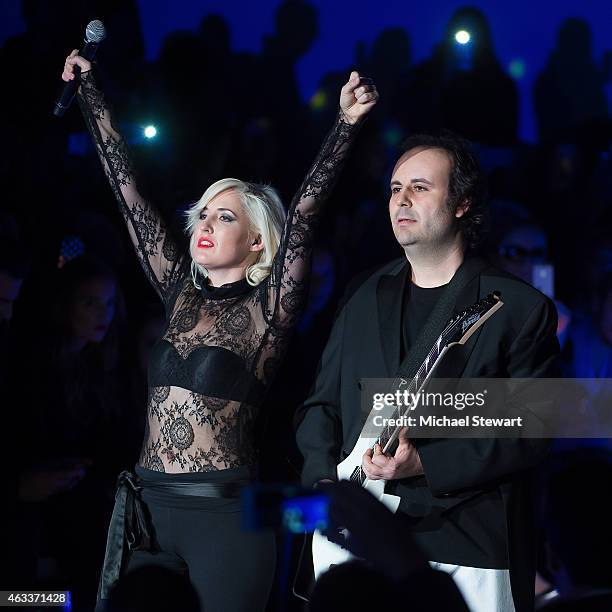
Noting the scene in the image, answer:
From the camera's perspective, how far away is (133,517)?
2959mm

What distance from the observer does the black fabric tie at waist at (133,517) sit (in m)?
2.90

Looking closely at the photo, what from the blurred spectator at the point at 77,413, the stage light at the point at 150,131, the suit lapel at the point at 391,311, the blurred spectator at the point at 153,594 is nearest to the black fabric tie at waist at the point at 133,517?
the suit lapel at the point at 391,311

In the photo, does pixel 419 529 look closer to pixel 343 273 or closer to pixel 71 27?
pixel 343 273

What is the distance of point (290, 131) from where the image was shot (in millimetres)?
4918

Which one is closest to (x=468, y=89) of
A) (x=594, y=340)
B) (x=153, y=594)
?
(x=594, y=340)

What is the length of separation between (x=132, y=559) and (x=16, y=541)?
42.5 inches

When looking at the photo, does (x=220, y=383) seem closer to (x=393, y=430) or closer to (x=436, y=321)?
(x=393, y=430)

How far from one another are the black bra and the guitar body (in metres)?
0.36

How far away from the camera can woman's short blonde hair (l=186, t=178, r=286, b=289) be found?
10.5ft

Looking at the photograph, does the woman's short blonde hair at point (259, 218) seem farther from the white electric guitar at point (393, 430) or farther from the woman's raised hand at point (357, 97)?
the white electric guitar at point (393, 430)

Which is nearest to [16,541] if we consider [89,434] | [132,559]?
[89,434]

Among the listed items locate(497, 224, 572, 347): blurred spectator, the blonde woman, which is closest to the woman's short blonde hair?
the blonde woman

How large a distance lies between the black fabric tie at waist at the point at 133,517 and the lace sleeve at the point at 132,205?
2.21 feet

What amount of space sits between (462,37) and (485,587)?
3.02m
